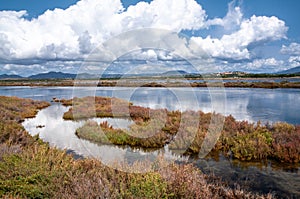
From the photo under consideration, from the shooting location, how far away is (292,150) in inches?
444

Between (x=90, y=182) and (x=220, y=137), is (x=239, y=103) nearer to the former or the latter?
(x=220, y=137)

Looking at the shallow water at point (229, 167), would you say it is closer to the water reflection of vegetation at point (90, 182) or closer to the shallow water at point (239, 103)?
the water reflection of vegetation at point (90, 182)

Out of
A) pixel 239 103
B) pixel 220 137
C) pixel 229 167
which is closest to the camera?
pixel 229 167

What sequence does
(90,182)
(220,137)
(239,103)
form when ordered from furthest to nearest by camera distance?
1. (239,103)
2. (220,137)
3. (90,182)

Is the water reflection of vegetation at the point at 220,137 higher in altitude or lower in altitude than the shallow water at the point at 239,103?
lower

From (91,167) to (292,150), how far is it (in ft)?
27.6

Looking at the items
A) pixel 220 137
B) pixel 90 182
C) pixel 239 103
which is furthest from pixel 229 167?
pixel 239 103

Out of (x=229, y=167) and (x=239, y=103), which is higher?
(x=239, y=103)

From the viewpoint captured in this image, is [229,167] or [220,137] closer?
[229,167]

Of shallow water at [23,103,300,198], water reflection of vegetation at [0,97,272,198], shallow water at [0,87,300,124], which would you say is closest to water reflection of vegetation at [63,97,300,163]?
shallow water at [23,103,300,198]

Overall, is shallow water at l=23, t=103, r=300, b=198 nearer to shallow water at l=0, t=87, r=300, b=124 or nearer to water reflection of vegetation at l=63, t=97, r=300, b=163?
water reflection of vegetation at l=63, t=97, r=300, b=163

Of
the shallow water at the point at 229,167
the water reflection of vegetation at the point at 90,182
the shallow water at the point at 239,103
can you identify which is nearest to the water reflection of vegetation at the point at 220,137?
the shallow water at the point at 229,167

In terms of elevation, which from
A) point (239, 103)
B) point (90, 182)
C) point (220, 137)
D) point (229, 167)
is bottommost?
point (229, 167)

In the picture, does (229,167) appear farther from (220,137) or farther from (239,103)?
(239,103)
